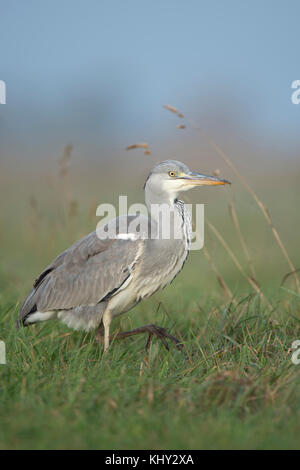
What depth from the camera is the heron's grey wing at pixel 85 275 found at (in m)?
4.87

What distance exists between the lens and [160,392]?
3.60 metres

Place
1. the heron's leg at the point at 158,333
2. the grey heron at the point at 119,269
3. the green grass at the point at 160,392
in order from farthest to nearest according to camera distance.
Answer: the grey heron at the point at 119,269 → the heron's leg at the point at 158,333 → the green grass at the point at 160,392

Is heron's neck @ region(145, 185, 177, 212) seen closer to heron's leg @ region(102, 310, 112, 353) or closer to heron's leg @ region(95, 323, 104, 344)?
heron's leg @ region(102, 310, 112, 353)

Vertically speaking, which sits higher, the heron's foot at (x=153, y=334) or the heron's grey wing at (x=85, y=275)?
the heron's grey wing at (x=85, y=275)

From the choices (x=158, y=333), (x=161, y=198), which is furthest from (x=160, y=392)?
(x=161, y=198)

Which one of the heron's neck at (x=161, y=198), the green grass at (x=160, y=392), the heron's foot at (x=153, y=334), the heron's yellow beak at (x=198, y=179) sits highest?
the heron's yellow beak at (x=198, y=179)

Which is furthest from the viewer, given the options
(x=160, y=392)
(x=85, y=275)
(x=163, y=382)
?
(x=85, y=275)

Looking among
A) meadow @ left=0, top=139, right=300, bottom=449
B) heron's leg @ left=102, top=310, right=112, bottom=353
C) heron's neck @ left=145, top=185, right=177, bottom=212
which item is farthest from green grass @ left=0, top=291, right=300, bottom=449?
heron's neck @ left=145, top=185, right=177, bottom=212

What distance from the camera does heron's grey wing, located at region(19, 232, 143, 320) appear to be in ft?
16.0

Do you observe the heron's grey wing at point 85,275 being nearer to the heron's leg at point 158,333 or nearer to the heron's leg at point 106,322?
the heron's leg at point 106,322

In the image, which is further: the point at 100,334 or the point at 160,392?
the point at 100,334

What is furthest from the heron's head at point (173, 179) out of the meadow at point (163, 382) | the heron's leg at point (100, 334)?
the heron's leg at point (100, 334)

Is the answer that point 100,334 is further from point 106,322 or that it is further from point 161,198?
point 161,198

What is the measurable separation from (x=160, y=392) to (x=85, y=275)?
1.69 m
